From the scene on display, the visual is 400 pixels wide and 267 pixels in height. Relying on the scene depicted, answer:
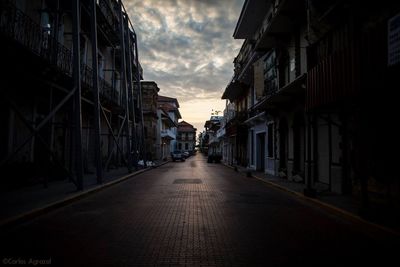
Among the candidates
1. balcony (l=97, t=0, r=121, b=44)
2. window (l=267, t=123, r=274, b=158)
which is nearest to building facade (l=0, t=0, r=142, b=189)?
balcony (l=97, t=0, r=121, b=44)

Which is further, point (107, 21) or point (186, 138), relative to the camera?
point (186, 138)

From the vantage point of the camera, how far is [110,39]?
20047 millimetres

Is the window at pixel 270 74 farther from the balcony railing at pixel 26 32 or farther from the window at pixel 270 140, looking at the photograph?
the balcony railing at pixel 26 32

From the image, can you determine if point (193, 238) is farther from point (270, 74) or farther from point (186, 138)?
point (186, 138)

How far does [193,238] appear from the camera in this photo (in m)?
5.37

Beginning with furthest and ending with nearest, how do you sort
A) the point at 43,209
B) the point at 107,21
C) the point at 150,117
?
the point at 150,117
the point at 107,21
the point at 43,209

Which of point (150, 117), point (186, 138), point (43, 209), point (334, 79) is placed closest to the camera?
point (43, 209)

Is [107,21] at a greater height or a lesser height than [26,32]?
greater

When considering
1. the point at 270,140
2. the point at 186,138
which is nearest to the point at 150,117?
the point at 270,140

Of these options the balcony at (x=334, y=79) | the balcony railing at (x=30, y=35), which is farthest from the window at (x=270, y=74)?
the balcony railing at (x=30, y=35)

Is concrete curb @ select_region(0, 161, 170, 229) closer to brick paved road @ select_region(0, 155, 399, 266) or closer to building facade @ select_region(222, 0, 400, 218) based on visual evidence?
brick paved road @ select_region(0, 155, 399, 266)

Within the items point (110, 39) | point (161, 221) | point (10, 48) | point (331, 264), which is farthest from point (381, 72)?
point (110, 39)

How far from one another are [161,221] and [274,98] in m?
10.4

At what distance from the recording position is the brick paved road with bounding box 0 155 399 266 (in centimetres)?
435
